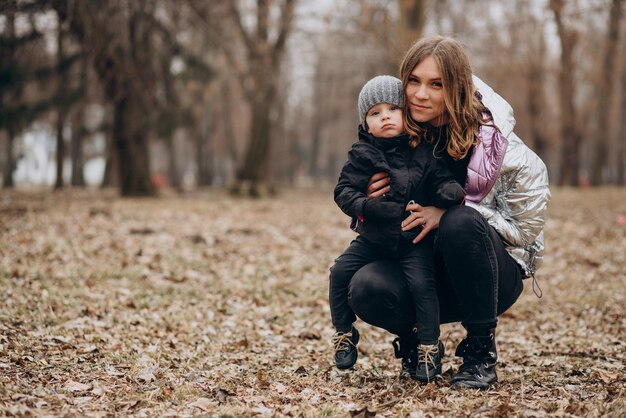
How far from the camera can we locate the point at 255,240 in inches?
362

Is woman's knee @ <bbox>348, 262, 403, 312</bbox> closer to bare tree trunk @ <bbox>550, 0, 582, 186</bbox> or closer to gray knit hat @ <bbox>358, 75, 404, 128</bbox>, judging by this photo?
gray knit hat @ <bbox>358, 75, 404, 128</bbox>

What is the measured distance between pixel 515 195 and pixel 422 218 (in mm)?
499

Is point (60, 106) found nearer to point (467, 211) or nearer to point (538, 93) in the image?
point (467, 211)

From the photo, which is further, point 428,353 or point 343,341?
point 343,341

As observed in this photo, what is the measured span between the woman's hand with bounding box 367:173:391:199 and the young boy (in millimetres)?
Result: 28

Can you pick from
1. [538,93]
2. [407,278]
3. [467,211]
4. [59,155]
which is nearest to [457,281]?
[407,278]

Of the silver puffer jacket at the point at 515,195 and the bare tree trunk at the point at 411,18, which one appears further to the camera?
the bare tree trunk at the point at 411,18

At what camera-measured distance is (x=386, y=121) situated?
3396mm

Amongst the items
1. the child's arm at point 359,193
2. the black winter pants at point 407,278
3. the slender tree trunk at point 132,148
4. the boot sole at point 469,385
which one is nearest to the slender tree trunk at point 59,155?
the slender tree trunk at point 132,148

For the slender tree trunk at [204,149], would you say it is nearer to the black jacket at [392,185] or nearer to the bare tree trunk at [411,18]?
the bare tree trunk at [411,18]

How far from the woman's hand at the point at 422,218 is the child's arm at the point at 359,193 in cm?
6

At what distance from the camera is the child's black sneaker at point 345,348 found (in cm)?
364

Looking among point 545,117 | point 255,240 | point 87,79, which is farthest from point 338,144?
point 255,240

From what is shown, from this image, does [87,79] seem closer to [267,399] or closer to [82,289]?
[82,289]
